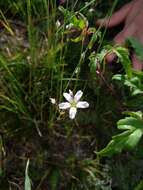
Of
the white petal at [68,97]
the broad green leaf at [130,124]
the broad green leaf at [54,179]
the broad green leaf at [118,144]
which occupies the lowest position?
the broad green leaf at [54,179]

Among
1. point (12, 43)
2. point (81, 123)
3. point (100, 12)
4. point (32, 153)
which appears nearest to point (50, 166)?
point (32, 153)

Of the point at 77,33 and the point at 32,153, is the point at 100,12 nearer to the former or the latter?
the point at 77,33

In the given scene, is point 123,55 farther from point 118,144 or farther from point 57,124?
point 57,124

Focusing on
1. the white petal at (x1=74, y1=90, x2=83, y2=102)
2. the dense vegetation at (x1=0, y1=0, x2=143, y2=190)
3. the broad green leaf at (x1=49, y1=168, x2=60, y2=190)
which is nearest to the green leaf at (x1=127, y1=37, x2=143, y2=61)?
the dense vegetation at (x1=0, y1=0, x2=143, y2=190)

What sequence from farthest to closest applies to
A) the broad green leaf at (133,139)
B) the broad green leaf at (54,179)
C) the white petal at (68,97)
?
the broad green leaf at (54,179) < the white petal at (68,97) < the broad green leaf at (133,139)

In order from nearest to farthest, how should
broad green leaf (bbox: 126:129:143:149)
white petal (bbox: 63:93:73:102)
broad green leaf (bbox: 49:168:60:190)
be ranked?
broad green leaf (bbox: 126:129:143:149), white petal (bbox: 63:93:73:102), broad green leaf (bbox: 49:168:60:190)

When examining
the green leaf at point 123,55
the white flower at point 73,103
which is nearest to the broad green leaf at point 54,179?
the white flower at point 73,103

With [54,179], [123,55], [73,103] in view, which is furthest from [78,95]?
[54,179]

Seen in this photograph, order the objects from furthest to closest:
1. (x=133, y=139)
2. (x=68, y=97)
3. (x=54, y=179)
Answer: (x=54, y=179)
(x=68, y=97)
(x=133, y=139)

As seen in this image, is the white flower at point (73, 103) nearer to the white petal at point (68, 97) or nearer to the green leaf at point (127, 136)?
the white petal at point (68, 97)

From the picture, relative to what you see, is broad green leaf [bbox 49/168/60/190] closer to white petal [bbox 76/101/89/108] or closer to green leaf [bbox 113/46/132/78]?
white petal [bbox 76/101/89/108]

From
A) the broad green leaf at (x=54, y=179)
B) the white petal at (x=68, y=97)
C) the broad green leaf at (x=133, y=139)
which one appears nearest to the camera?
the broad green leaf at (x=133, y=139)
